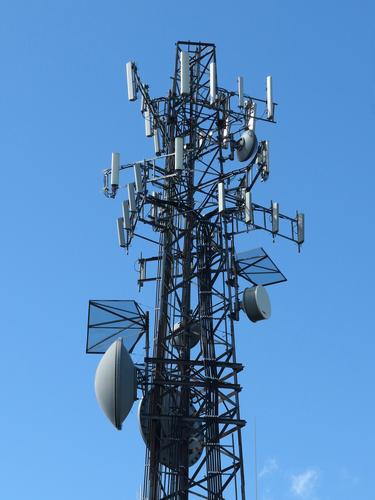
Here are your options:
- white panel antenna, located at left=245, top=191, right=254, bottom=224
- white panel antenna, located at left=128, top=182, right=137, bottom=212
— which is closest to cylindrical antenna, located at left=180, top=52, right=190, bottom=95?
Answer: white panel antenna, located at left=128, top=182, right=137, bottom=212

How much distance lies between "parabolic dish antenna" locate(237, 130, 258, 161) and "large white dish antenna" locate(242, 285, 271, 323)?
155 inches

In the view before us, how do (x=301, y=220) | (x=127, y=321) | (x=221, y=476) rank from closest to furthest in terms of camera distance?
1. (x=221, y=476)
2. (x=127, y=321)
3. (x=301, y=220)

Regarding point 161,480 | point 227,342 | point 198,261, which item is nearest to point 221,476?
point 161,480

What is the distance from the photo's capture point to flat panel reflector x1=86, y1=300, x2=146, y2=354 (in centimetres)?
3052

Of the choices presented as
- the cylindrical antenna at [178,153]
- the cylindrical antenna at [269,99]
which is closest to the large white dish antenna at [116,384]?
the cylindrical antenna at [178,153]

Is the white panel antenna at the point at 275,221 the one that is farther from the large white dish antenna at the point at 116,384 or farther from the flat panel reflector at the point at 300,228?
the large white dish antenna at the point at 116,384

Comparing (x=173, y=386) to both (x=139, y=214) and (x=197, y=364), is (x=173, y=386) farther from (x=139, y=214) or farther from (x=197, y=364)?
(x=139, y=214)

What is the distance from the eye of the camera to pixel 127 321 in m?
30.8

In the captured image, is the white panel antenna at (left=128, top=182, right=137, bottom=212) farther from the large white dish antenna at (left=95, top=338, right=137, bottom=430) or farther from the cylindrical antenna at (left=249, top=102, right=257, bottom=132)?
the cylindrical antenna at (left=249, top=102, right=257, bottom=132)

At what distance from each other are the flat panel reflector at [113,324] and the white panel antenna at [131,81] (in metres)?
6.00

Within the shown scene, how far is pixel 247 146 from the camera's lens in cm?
3209

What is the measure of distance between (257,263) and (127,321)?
4355mm

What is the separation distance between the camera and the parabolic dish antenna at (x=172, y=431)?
2877 cm

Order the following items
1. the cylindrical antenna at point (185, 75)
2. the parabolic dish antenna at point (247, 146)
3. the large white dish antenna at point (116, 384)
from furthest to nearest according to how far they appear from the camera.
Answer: the parabolic dish antenna at point (247, 146)
the cylindrical antenna at point (185, 75)
the large white dish antenna at point (116, 384)
